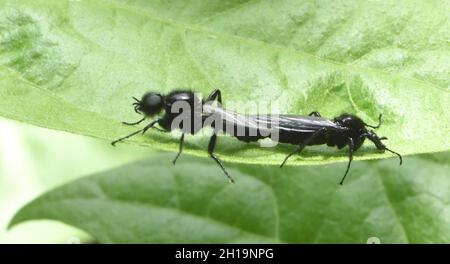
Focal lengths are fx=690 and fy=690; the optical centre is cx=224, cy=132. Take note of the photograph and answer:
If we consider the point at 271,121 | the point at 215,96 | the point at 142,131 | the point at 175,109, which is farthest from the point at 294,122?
the point at 142,131

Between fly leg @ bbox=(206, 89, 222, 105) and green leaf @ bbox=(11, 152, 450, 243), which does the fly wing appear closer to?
fly leg @ bbox=(206, 89, 222, 105)

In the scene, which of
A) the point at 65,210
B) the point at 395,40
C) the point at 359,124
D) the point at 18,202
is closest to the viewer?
the point at 395,40

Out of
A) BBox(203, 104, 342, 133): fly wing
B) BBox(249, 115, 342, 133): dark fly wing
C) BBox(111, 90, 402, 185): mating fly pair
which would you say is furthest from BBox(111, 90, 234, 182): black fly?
BBox(249, 115, 342, 133): dark fly wing

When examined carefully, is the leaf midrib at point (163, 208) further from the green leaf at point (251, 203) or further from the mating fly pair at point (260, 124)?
the mating fly pair at point (260, 124)

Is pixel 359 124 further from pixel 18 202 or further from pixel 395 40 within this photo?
pixel 18 202

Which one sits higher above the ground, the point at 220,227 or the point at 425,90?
the point at 425,90

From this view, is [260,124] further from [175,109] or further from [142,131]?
[142,131]

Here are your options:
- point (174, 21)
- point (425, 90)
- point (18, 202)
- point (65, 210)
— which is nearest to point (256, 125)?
point (174, 21)
